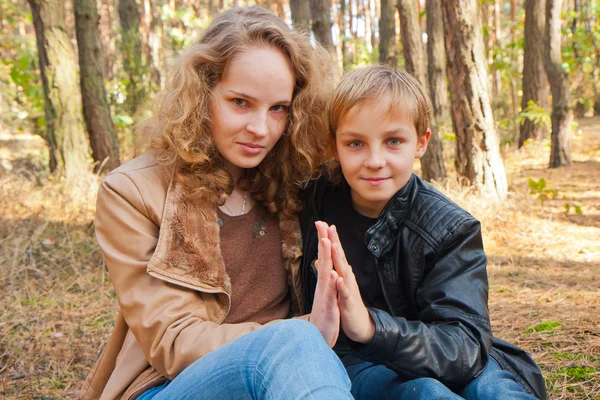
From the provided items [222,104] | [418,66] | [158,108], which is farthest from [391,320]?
[418,66]

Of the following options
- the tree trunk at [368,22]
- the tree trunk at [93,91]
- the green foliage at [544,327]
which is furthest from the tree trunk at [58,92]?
the tree trunk at [368,22]

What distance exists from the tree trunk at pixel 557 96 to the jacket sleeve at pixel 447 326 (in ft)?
26.7

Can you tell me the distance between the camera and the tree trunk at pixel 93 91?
6.72 meters

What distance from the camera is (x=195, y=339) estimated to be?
5.50 feet

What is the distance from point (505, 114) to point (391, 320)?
54.1 feet

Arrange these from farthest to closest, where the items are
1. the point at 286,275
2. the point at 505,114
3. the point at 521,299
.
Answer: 1. the point at 505,114
2. the point at 521,299
3. the point at 286,275

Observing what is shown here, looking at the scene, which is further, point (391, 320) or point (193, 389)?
point (391, 320)

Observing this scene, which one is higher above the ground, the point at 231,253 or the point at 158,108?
the point at 158,108

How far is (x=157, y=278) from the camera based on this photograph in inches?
69.2

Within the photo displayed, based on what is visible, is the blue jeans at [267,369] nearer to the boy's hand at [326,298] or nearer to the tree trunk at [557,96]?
the boy's hand at [326,298]

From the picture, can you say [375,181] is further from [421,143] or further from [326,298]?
[326,298]

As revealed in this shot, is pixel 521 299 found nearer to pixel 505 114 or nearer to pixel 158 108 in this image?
pixel 158 108

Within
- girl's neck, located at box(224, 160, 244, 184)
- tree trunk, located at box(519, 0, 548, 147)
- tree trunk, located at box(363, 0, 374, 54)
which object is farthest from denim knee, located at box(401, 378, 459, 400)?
tree trunk, located at box(363, 0, 374, 54)

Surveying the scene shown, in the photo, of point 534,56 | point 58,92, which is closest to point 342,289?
point 58,92
